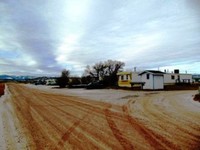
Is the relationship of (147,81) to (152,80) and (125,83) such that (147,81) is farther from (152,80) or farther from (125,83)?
(125,83)

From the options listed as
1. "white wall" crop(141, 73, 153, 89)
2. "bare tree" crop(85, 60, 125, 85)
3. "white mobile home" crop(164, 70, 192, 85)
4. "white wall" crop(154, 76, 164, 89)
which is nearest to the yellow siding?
"white wall" crop(141, 73, 153, 89)

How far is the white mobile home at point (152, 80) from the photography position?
120 ft

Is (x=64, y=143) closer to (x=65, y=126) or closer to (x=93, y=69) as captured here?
(x=65, y=126)

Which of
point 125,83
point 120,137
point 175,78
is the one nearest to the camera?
point 120,137

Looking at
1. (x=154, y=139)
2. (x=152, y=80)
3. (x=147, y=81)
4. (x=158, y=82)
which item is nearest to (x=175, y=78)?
(x=158, y=82)

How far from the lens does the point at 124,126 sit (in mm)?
8336

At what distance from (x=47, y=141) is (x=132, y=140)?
2.45 metres

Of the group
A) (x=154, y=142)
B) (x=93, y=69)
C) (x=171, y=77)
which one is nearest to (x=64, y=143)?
(x=154, y=142)

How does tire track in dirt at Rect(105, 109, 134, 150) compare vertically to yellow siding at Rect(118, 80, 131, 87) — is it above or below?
below

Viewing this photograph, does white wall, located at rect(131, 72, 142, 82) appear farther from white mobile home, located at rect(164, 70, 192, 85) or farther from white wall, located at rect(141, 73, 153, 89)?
white mobile home, located at rect(164, 70, 192, 85)

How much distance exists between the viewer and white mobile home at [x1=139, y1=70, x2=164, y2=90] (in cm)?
3648

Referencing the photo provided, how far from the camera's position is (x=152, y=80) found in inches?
1437

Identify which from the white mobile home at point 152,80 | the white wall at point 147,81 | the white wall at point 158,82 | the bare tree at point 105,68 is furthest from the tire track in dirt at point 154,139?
the bare tree at point 105,68

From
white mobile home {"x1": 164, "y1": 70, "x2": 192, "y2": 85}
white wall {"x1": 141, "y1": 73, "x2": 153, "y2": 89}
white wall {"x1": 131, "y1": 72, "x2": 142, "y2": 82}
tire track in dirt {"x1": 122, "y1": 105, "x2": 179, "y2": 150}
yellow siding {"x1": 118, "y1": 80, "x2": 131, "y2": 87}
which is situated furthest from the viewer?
white mobile home {"x1": 164, "y1": 70, "x2": 192, "y2": 85}
